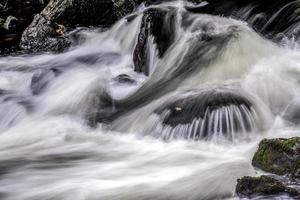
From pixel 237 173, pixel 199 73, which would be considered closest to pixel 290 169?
pixel 237 173

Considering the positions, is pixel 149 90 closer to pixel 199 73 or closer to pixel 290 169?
pixel 199 73

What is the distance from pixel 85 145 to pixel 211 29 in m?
3.24

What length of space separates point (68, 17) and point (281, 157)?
780cm

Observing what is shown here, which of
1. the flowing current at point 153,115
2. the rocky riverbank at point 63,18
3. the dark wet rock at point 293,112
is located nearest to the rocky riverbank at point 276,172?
the flowing current at point 153,115

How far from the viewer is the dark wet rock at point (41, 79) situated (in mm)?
9347

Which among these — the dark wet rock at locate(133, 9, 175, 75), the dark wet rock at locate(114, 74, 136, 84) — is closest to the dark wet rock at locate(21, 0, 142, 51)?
the dark wet rock at locate(133, 9, 175, 75)

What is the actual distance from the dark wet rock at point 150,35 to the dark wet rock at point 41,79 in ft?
4.92

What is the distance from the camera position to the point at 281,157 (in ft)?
16.1

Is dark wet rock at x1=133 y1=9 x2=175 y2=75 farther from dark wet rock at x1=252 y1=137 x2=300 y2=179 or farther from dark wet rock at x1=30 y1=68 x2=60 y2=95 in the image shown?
dark wet rock at x1=252 y1=137 x2=300 y2=179

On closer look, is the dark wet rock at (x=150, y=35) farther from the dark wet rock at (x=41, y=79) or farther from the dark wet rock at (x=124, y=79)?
the dark wet rock at (x=41, y=79)

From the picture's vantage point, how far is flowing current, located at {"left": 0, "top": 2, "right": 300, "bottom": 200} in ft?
19.1

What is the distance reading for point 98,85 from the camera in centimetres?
888

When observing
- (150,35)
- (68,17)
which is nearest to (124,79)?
(150,35)

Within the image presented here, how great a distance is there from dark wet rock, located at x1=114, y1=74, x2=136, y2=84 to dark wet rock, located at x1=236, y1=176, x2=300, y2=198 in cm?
454
